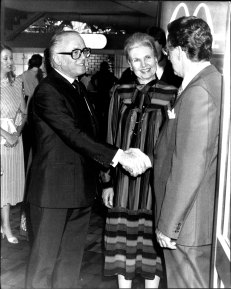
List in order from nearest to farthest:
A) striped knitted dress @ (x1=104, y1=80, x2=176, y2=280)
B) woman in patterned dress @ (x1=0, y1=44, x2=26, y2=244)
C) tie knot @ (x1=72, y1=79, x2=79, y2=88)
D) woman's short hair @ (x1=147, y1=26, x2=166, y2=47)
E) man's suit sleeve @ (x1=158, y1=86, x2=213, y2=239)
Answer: man's suit sleeve @ (x1=158, y1=86, x2=213, y2=239), striped knitted dress @ (x1=104, y1=80, x2=176, y2=280), tie knot @ (x1=72, y1=79, x2=79, y2=88), woman's short hair @ (x1=147, y1=26, x2=166, y2=47), woman in patterned dress @ (x1=0, y1=44, x2=26, y2=244)

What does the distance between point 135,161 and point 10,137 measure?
1535mm

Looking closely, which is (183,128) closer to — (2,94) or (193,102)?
(193,102)

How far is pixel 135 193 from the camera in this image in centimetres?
242

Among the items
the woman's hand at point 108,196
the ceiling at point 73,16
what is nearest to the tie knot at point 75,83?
the woman's hand at point 108,196

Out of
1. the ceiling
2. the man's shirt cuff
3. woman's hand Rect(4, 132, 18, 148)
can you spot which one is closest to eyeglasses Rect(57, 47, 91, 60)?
the man's shirt cuff

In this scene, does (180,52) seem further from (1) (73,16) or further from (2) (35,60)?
(1) (73,16)

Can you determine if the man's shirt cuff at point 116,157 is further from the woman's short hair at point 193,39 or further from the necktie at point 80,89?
the woman's short hair at point 193,39

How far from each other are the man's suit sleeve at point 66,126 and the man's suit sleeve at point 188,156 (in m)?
0.58

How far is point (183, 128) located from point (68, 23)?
11102 millimetres

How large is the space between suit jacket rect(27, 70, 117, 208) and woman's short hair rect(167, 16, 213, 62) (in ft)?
2.30

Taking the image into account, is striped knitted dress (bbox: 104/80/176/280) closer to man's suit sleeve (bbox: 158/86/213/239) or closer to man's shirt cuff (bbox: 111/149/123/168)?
man's shirt cuff (bbox: 111/149/123/168)

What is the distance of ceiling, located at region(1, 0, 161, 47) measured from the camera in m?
12.1

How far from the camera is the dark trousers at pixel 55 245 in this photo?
244 cm

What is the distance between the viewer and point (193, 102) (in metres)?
1.79
